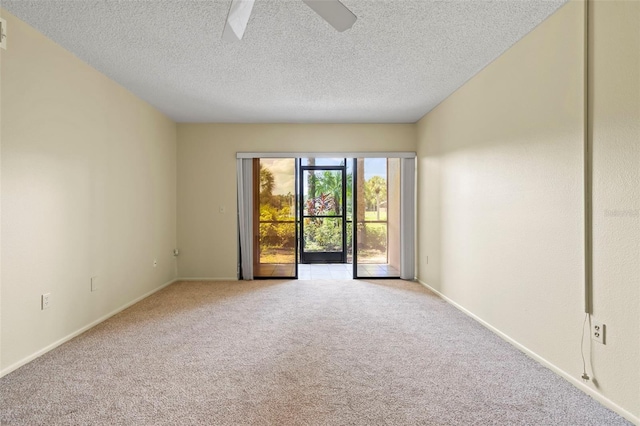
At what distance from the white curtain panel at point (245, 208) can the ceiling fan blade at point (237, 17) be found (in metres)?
3.27

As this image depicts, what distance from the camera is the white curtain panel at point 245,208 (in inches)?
199

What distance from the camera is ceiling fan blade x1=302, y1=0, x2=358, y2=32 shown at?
156 centimetres

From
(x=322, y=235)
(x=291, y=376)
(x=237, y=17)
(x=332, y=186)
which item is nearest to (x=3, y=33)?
(x=237, y=17)

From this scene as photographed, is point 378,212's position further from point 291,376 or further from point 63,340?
point 63,340

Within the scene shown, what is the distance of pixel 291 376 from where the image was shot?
2.17m

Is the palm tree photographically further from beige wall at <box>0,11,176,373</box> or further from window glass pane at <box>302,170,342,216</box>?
beige wall at <box>0,11,176,373</box>

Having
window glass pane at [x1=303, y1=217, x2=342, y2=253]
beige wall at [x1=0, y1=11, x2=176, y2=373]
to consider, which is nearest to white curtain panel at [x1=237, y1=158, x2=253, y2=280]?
beige wall at [x1=0, y1=11, x2=176, y2=373]

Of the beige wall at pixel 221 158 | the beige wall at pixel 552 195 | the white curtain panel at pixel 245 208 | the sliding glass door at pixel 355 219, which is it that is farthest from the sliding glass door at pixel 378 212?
the white curtain panel at pixel 245 208

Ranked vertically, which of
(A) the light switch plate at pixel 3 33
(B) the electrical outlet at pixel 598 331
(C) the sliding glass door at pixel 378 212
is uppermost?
(A) the light switch plate at pixel 3 33

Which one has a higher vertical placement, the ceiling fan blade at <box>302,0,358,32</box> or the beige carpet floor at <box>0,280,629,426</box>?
the ceiling fan blade at <box>302,0,358,32</box>

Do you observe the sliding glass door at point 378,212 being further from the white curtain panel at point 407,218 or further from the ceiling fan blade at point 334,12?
the ceiling fan blade at point 334,12

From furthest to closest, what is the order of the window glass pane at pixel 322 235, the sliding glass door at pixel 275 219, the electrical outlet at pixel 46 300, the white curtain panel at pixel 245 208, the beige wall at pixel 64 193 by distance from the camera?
the window glass pane at pixel 322 235 < the sliding glass door at pixel 275 219 < the white curtain panel at pixel 245 208 < the electrical outlet at pixel 46 300 < the beige wall at pixel 64 193

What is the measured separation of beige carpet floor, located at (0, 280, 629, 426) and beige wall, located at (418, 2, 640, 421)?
271 mm

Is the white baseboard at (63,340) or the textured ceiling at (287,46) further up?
the textured ceiling at (287,46)
